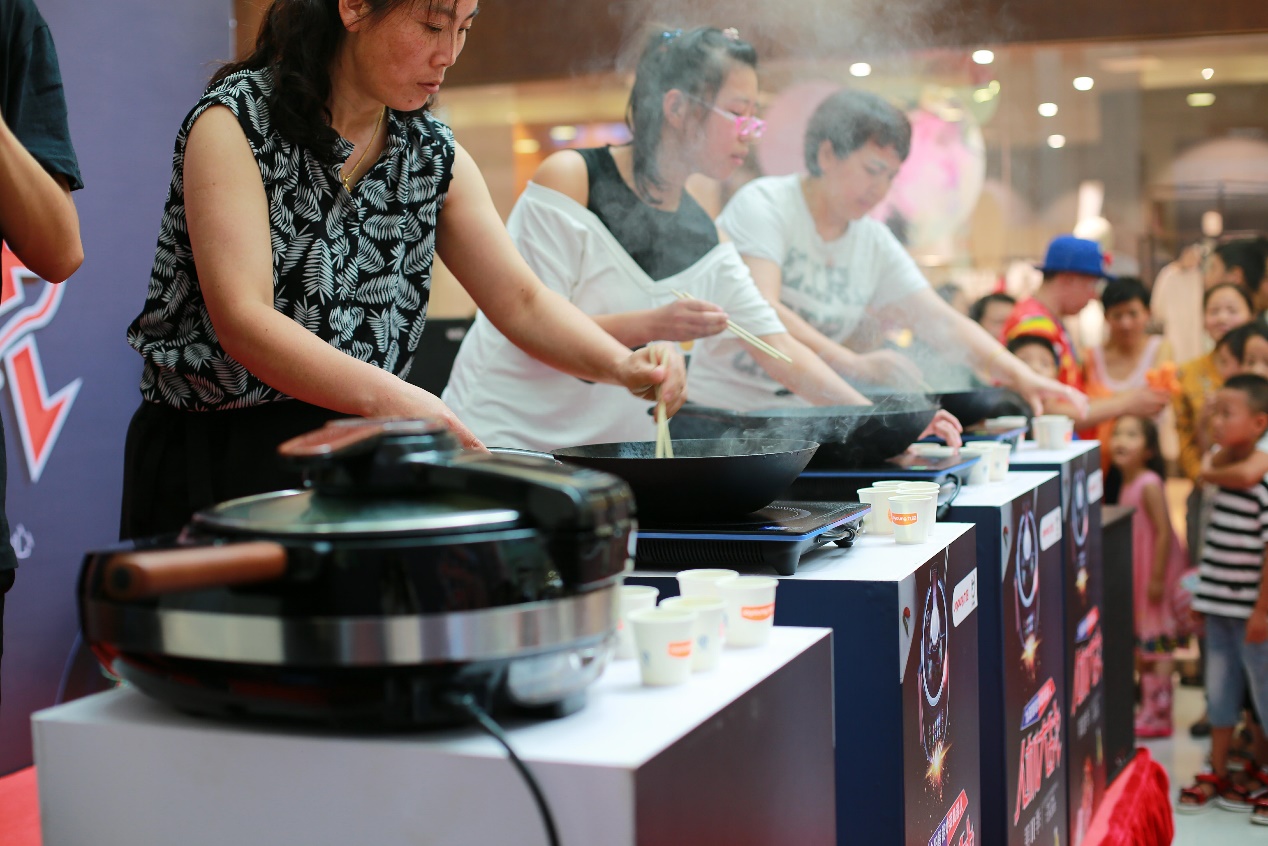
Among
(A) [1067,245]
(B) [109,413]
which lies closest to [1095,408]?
(A) [1067,245]

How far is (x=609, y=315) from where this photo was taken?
2316 mm

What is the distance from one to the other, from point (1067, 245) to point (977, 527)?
9.11 feet

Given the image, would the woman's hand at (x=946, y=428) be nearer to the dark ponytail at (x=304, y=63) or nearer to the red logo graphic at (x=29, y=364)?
the dark ponytail at (x=304, y=63)

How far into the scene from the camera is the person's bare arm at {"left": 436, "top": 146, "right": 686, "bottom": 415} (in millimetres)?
1666

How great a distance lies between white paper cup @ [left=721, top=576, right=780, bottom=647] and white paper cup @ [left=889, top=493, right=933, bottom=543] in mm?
503

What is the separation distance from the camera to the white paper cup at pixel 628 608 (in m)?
1.01

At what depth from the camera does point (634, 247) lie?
2463 millimetres

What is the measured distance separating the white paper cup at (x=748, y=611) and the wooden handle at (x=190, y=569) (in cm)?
42

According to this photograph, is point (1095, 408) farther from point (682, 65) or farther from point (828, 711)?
point (828, 711)

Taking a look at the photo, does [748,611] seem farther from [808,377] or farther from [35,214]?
[808,377]

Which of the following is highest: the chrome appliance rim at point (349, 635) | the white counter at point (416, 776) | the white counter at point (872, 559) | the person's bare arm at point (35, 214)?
the person's bare arm at point (35, 214)

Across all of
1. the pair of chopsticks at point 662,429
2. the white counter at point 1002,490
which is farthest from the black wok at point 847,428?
the pair of chopsticks at point 662,429

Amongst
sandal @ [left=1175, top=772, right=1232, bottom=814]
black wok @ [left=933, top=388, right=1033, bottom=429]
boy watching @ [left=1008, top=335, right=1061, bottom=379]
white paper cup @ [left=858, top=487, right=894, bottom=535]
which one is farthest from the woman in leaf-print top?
boy watching @ [left=1008, top=335, right=1061, bottom=379]

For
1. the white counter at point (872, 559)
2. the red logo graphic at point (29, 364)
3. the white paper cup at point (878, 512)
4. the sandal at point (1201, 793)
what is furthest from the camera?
the sandal at point (1201, 793)
